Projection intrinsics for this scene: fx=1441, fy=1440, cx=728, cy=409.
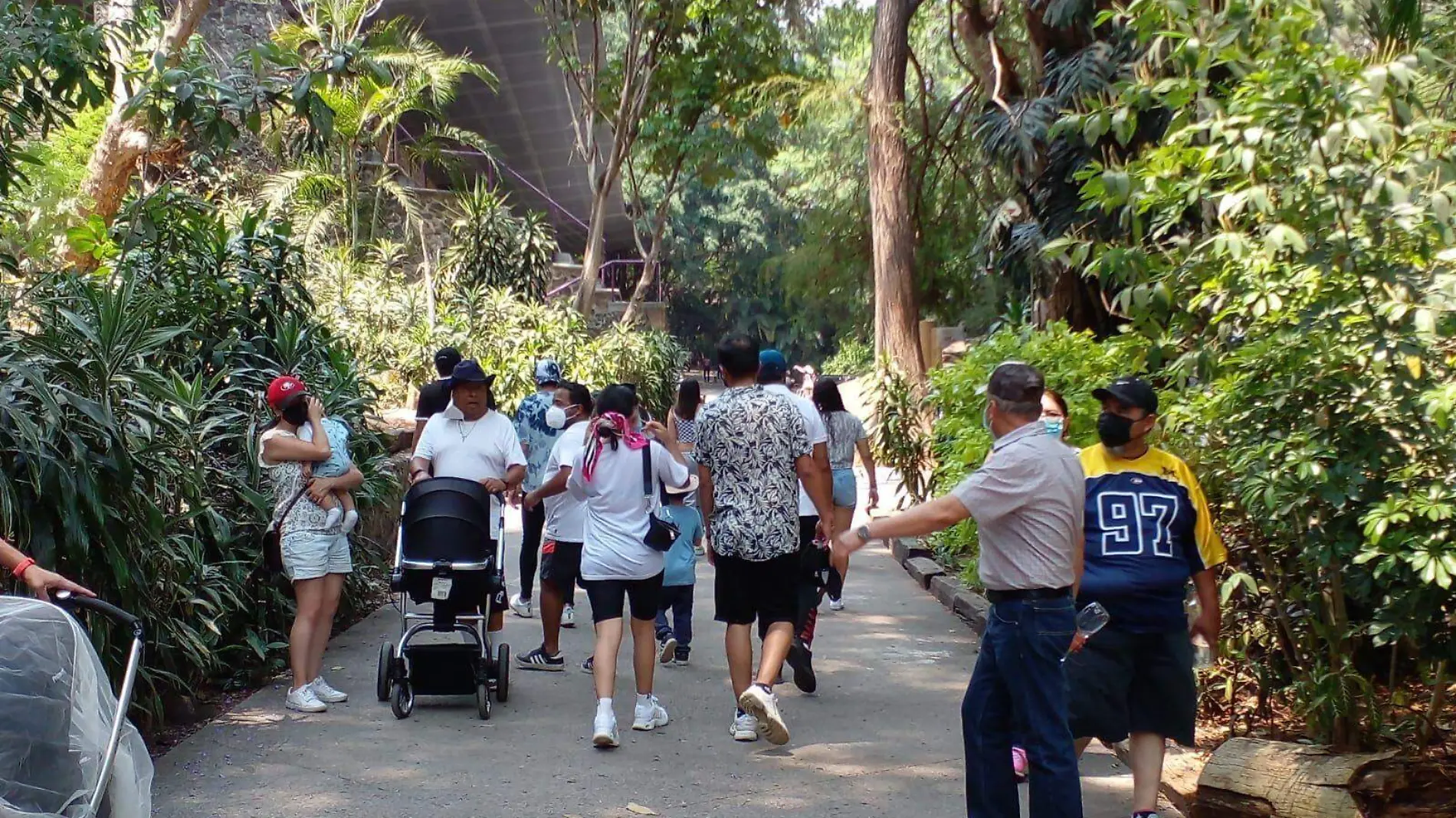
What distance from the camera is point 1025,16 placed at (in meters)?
14.5

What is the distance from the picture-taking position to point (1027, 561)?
4883 millimetres

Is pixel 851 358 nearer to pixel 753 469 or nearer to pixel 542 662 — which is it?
pixel 542 662

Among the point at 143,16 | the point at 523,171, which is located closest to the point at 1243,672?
the point at 143,16

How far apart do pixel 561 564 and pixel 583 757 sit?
6.28ft

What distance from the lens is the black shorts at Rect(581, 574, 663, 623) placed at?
716cm

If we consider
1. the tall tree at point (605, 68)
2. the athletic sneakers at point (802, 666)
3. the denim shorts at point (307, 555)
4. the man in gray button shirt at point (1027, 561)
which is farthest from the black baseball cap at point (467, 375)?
the tall tree at point (605, 68)

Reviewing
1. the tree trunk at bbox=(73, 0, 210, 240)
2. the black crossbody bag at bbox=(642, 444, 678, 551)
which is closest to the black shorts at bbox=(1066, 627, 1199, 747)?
the black crossbody bag at bbox=(642, 444, 678, 551)

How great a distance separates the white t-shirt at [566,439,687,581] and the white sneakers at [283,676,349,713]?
1578mm

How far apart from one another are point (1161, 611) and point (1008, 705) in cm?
74

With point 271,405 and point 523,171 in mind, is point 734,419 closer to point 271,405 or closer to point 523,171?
point 271,405

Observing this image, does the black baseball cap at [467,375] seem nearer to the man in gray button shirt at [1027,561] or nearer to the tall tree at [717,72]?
the man in gray button shirt at [1027,561]

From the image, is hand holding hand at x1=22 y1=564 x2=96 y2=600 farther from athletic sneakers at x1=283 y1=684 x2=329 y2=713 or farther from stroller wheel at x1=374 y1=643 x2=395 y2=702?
stroller wheel at x1=374 y1=643 x2=395 y2=702

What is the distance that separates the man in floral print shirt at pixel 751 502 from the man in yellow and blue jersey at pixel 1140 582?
1847 mm

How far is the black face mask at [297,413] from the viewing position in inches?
290
